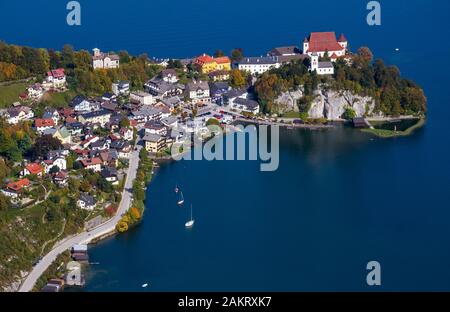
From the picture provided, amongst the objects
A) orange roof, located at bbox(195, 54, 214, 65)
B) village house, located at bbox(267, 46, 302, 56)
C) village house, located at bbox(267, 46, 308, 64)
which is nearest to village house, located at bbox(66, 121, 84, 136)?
orange roof, located at bbox(195, 54, 214, 65)

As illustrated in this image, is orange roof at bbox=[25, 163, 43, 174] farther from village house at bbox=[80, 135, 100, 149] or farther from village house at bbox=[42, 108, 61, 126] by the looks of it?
village house at bbox=[42, 108, 61, 126]

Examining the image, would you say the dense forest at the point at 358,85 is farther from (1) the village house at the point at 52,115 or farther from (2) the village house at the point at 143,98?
(1) the village house at the point at 52,115

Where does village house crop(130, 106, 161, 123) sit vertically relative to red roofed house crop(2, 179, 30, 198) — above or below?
above

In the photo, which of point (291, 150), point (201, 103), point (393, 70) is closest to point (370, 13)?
point (393, 70)

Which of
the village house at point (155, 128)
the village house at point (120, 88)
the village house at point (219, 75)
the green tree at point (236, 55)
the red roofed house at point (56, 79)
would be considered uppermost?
the green tree at point (236, 55)

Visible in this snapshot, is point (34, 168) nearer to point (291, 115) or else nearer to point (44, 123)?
point (44, 123)

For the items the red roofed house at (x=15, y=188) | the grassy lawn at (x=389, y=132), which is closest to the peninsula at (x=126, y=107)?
the red roofed house at (x=15, y=188)

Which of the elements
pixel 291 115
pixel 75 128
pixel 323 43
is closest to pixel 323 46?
pixel 323 43
